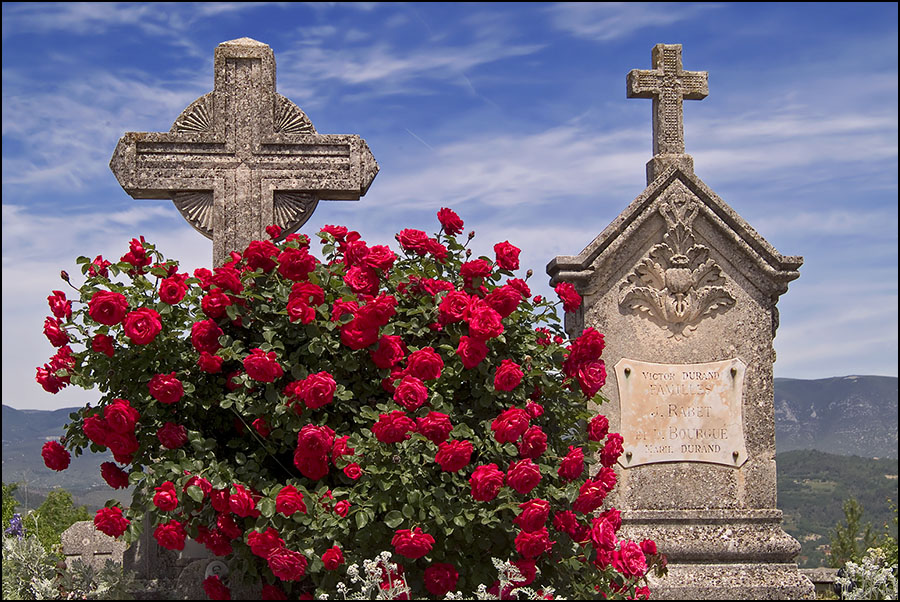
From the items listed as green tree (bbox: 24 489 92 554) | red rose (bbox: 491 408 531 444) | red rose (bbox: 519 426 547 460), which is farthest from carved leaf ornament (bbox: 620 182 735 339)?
green tree (bbox: 24 489 92 554)

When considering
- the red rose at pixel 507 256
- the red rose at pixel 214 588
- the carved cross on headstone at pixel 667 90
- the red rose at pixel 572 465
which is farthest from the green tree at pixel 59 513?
the carved cross on headstone at pixel 667 90

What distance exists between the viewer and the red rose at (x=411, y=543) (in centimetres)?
412

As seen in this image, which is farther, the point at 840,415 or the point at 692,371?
the point at 840,415

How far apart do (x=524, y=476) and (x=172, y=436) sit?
1.81m

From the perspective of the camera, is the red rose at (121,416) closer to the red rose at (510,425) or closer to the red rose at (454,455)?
the red rose at (454,455)

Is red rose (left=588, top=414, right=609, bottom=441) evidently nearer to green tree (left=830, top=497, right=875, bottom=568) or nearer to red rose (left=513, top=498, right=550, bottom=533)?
red rose (left=513, top=498, right=550, bottom=533)

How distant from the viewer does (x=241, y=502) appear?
13.9ft

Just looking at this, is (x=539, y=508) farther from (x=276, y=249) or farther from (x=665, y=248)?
(x=665, y=248)

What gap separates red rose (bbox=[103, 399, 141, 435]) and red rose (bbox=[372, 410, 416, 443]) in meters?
1.27

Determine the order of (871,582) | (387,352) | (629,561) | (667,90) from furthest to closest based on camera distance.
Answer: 1. (667,90)
2. (871,582)
3. (629,561)
4. (387,352)

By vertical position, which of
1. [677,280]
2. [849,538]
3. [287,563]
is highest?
[677,280]

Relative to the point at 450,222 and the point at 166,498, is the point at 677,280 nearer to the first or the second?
the point at 450,222

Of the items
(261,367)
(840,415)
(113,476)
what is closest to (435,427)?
(261,367)

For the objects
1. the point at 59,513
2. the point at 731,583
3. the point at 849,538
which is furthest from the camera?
the point at 849,538
